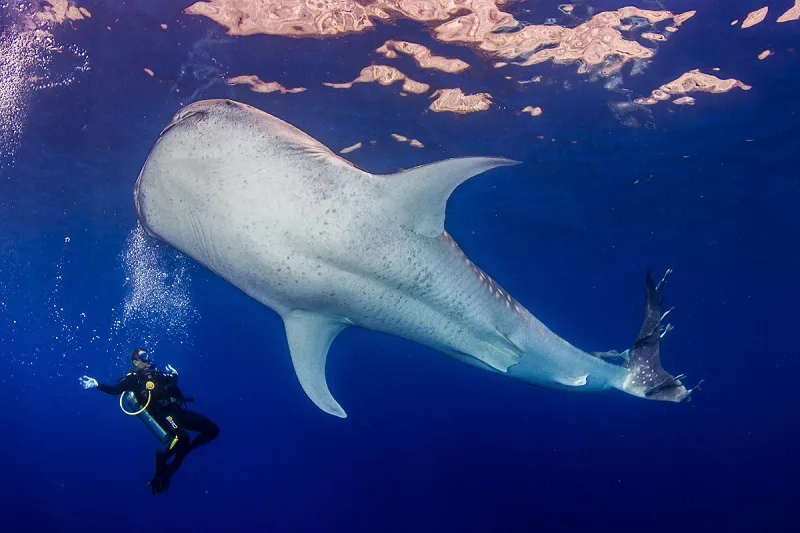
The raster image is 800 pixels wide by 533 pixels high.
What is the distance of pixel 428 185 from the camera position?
3.65m

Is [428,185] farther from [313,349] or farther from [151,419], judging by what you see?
[151,419]

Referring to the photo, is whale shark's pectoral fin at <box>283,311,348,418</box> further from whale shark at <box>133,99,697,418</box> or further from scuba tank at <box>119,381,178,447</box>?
scuba tank at <box>119,381,178,447</box>

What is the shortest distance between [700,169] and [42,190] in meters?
26.8

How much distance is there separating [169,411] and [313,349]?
549 cm

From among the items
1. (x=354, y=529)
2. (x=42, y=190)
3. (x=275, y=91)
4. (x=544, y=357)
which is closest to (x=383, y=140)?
(x=275, y=91)

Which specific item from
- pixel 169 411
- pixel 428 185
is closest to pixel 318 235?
pixel 428 185

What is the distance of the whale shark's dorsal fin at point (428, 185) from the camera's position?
349 cm

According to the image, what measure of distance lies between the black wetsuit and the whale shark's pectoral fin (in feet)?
16.6

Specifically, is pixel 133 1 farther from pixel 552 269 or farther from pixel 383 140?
pixel 552 269

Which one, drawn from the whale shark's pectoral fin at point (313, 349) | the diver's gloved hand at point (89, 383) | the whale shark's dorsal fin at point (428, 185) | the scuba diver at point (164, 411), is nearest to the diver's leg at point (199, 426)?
the scuba diver at point (164, 411)

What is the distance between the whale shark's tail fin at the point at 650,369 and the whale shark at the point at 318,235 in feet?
5.89

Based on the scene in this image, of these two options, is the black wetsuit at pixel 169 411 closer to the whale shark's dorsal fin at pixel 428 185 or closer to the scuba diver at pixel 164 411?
the scuba diver at pixel 164 411

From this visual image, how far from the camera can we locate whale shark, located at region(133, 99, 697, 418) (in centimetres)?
306

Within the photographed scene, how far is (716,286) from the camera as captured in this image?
38.3 metres
